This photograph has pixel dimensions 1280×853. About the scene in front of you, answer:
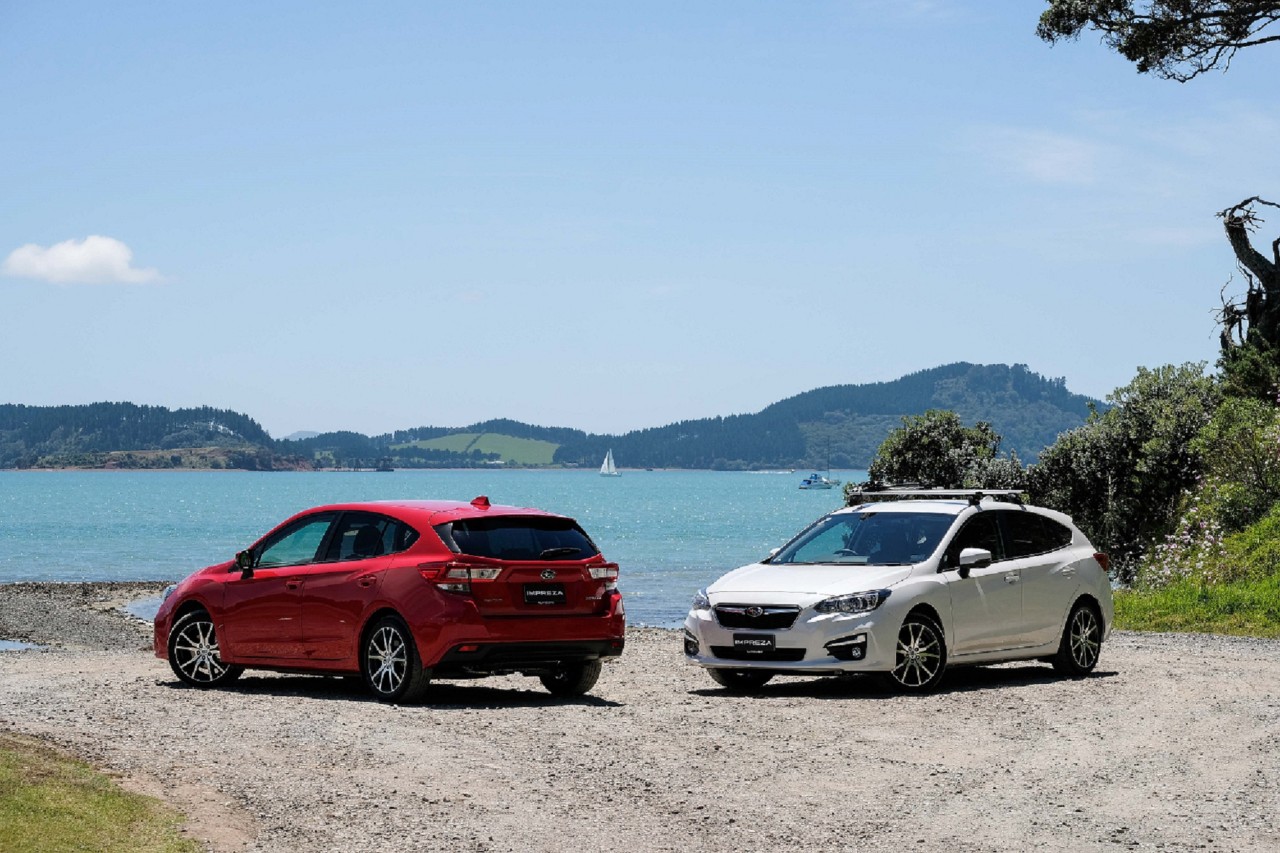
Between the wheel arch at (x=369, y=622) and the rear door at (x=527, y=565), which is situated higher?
the rear door at (x=527, y=565)

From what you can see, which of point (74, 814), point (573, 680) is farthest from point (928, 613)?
point (74, 814)

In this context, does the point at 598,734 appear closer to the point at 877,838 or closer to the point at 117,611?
the point at 877,838

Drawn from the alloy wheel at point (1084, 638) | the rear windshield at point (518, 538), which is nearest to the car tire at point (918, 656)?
the alloy wheel at point (1084, 638)

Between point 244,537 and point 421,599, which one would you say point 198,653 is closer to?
point 421,599

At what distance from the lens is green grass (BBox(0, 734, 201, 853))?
8203 mm

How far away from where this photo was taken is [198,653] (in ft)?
51.6

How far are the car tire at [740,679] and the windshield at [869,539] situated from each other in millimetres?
1256

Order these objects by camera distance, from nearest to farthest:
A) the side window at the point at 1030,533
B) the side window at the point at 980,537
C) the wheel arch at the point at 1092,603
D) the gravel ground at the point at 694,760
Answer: the gravel ground at the point at 694,760 → the side window at the point at 980,537 → the side window at the point at 1030,533 → the wheel arch at the point at 1092,603

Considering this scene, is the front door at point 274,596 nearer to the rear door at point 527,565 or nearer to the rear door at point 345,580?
the rear door at point 345,580

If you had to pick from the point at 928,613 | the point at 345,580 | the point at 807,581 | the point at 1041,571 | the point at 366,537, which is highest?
the point at 366,537

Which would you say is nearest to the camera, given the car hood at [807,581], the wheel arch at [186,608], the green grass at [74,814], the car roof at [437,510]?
the green grass at [74,814]

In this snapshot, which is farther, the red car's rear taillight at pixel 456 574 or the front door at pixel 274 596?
the front door at pixel 274 596

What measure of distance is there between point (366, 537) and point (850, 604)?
4.26m

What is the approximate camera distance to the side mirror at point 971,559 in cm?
1564
